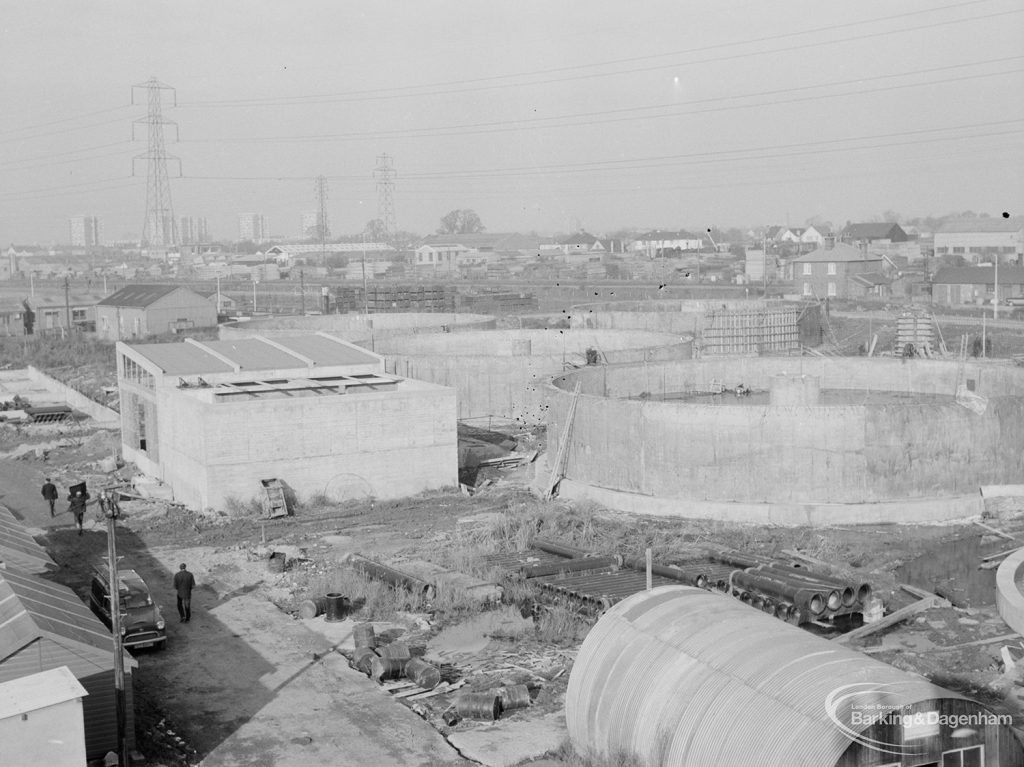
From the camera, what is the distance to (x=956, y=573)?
1900cm

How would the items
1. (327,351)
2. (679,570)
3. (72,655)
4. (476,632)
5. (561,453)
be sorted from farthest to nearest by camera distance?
1. (327,351)
2. (561,453)
3. (679,570)
4. (476,632)
5. (72,655)

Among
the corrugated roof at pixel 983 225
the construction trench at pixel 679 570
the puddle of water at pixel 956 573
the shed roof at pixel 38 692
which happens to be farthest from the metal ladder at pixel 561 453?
the corrugated roof at pixel 983 225

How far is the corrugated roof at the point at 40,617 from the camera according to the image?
11883 millimetres

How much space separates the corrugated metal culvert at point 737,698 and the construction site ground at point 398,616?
2.91 feet

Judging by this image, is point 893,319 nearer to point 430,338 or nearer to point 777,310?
point 777,310

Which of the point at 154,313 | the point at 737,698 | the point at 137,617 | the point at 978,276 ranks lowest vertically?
the point at 137,617

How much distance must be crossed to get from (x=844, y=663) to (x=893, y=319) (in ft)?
150

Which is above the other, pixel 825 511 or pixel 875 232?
pixel 875 232

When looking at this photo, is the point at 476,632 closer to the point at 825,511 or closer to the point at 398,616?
the point at 398,616

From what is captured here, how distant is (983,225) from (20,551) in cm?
9554

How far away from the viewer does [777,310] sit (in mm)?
44375

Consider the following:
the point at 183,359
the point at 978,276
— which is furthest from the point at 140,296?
the point at 978,276

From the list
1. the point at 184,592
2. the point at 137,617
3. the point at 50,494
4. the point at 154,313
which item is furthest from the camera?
the point at 154,313

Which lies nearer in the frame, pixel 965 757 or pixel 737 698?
pixel 965 757
